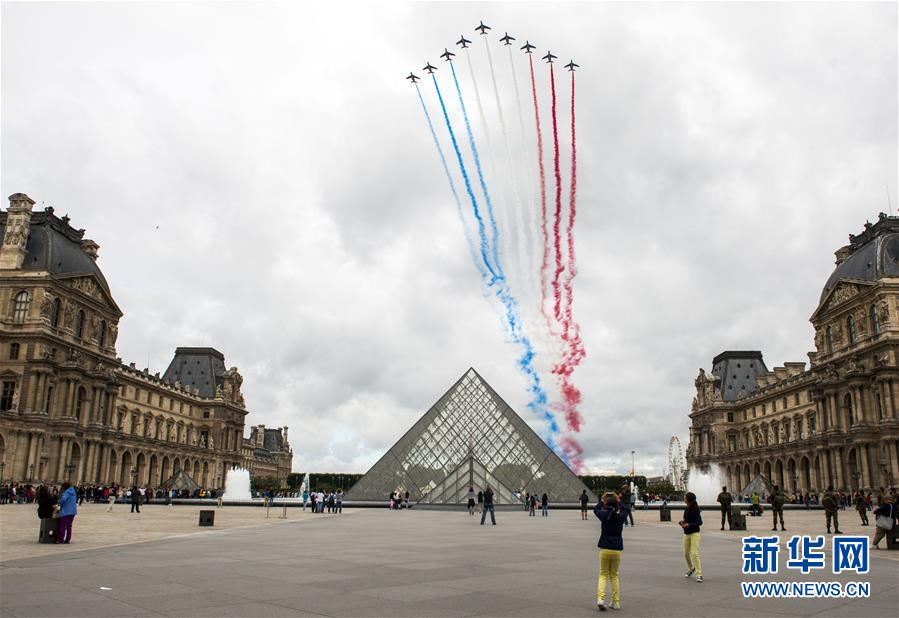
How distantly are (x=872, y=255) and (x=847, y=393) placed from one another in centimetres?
1069

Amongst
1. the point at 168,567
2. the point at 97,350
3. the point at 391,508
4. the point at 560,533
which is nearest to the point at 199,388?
the point at 97,350

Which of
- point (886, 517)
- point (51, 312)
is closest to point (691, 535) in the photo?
point (886, 517)

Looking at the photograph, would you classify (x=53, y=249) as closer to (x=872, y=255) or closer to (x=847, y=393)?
(x=847, y=393)

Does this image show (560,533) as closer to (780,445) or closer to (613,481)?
(780,445)

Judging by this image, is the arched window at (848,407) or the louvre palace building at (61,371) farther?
the arched window at (848,407)

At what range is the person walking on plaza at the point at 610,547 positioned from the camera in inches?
277

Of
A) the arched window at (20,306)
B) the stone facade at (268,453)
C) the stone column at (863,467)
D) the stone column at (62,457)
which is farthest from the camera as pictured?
the stone facade at (268,453)

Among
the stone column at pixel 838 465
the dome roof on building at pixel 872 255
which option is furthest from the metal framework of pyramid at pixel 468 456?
the dome roof on building at pixel 872 255

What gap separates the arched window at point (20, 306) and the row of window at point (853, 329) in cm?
6010

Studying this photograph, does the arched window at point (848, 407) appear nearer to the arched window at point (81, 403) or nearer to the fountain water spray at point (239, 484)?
the fountain water spray at point (239, 484)

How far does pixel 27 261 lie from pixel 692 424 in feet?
249

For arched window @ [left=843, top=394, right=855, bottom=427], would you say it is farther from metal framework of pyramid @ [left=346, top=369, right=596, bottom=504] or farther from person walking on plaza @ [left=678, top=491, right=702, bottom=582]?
person walking on plaza @ [left=678, top=491, right=702, bottom=582]

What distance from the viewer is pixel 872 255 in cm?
5241

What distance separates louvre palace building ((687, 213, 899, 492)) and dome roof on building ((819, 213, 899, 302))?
2.9 inches
